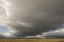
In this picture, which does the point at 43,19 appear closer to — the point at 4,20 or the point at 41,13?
the point at 41,13

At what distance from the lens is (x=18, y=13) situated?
4375mm

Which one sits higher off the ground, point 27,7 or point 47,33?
point 27,7

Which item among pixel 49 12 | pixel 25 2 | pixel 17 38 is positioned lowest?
pixel 17 38

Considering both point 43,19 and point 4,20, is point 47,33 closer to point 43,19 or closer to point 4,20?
point 43,19

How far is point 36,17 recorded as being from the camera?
4.43 metres

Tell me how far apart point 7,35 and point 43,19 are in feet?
4.15

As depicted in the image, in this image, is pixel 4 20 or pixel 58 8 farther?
pixel 4 20

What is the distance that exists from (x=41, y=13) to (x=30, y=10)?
0.35m

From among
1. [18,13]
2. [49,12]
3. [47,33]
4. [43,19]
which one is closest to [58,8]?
[49,12]

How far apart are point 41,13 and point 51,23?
1.50ft

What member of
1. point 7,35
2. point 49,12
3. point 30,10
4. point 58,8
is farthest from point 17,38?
point 58,8

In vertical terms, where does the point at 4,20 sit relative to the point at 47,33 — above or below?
above

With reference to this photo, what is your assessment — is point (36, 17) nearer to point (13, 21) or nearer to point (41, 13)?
point (41, 13)

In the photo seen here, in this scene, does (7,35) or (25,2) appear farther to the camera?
(7,35)
